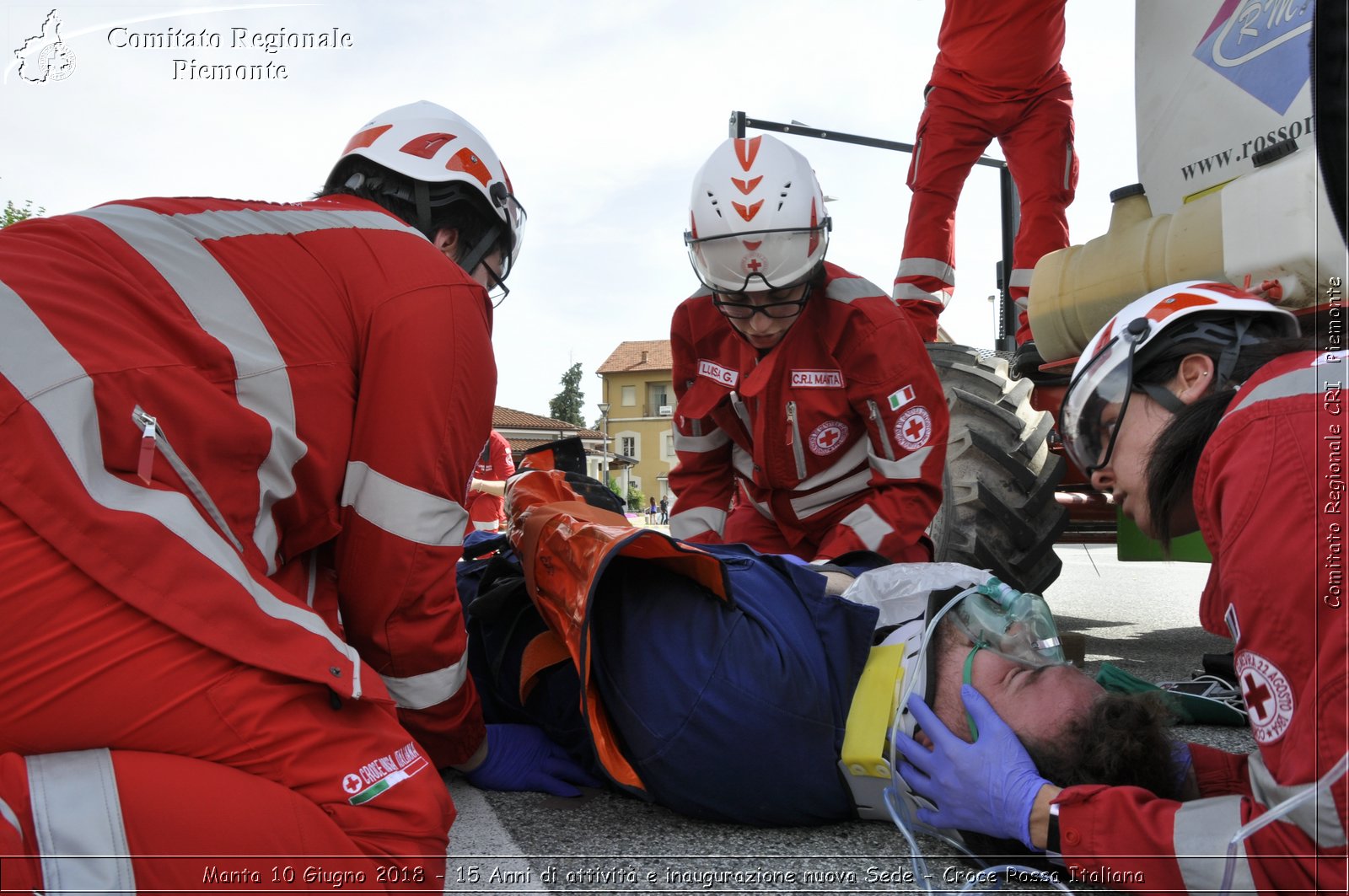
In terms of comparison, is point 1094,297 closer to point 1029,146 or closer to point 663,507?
point 1029,146

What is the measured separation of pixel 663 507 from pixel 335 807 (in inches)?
1770

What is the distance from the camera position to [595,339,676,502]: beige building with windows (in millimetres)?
58781

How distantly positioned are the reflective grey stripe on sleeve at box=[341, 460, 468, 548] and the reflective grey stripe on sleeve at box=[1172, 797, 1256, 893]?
136 cm

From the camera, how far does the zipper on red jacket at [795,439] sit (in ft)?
11.0

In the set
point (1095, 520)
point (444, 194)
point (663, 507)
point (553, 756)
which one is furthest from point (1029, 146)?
point (663, 507)

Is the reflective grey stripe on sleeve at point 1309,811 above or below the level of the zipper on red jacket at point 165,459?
below

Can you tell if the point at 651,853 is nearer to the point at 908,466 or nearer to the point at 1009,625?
the point at 1009,625

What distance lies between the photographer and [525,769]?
222 centimetres

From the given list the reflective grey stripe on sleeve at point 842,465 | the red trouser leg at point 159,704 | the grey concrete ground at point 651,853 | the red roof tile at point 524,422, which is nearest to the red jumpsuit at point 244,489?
the red trouser leg at point 159,704

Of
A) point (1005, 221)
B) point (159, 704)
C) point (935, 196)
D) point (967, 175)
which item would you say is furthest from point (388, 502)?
point (1005, 221)

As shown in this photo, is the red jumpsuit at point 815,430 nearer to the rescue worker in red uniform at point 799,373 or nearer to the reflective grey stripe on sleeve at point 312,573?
the rescue worker in red uniform at point 799,373

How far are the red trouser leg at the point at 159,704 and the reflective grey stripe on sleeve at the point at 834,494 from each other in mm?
2190

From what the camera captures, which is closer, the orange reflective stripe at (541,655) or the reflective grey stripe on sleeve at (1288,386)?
the reflective grey stripe on sleeve at (1288,386)

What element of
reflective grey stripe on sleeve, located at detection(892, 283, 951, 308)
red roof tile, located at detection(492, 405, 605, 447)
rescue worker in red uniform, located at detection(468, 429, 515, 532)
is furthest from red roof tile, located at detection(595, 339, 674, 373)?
reflective grey stripe on sleeve, located at detection(892, 283, 951, 308)
